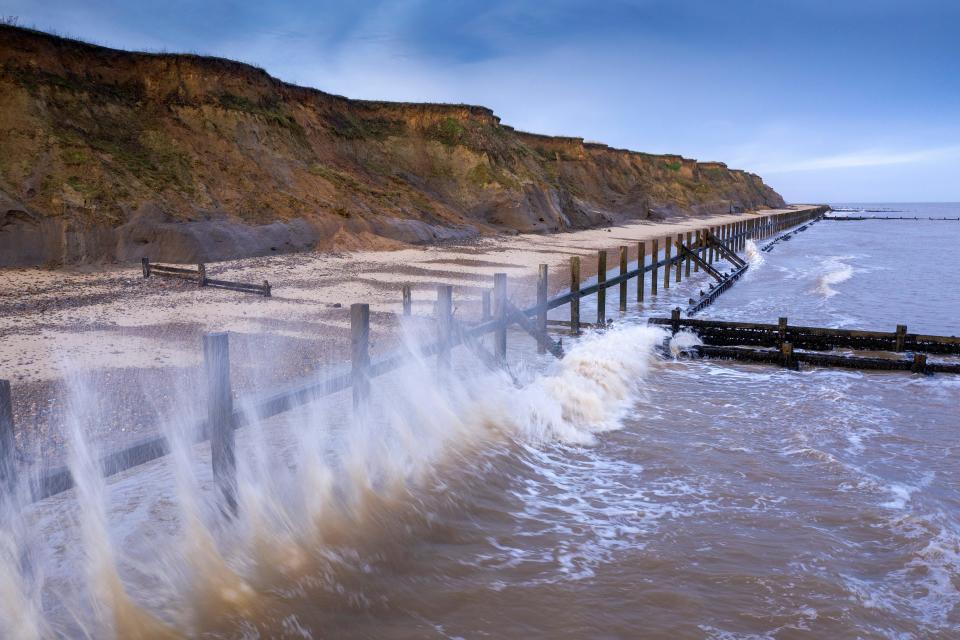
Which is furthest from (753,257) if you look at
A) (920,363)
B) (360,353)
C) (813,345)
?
(360,353)

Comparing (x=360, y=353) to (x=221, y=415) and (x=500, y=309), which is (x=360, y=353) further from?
(x=500, y=309)

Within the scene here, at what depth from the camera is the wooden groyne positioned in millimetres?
11062

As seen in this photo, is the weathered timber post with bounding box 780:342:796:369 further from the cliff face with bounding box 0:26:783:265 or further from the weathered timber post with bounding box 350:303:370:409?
the cliff face with bounding box 0:26:783:265

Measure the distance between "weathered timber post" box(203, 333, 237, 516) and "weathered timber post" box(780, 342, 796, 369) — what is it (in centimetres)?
942

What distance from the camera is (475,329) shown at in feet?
26.8

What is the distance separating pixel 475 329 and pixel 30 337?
23.8 feet

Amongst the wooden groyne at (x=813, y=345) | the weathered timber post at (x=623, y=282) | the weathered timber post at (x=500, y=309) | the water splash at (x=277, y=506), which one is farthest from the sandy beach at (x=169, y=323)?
the wooden groyne at (x=813, y=345)

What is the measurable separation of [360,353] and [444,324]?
1.75 metres

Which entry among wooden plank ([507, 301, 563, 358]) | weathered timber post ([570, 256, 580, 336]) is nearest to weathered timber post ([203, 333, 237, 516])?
wooden plank ([507, 301, 563, 358])

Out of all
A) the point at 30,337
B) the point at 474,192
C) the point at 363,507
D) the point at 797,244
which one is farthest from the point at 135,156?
the point at 797,244

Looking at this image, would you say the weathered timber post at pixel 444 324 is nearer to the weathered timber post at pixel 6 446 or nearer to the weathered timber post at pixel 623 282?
the weathered timber post at pixel 6 446

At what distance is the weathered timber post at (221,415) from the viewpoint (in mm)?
4344

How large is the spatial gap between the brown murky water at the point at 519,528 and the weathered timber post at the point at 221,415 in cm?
31

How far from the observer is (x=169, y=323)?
1187 cm
